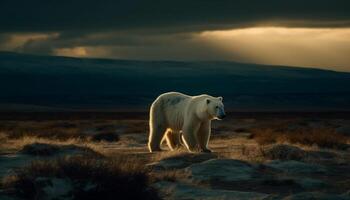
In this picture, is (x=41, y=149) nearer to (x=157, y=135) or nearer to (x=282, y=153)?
(x=157, y=135)

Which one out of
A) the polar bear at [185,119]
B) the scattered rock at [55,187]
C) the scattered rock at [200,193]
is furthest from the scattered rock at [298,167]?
the scattered rock at [55,187]

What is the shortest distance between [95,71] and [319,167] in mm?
183852

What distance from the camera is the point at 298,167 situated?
16.3 metres

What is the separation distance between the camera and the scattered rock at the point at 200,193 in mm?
11984

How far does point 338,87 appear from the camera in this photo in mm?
198500

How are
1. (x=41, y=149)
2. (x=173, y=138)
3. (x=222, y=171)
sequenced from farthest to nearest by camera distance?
1. (x=173, y=138)
2. (x=41, y=149)
3. (x=222, y=171)

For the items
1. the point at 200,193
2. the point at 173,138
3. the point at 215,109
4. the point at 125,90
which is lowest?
the point at 125,90

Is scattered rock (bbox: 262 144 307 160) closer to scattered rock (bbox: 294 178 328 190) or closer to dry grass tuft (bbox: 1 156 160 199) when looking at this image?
scattered rock (bbox: 294 178 328 190)

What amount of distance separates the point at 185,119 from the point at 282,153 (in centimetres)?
311

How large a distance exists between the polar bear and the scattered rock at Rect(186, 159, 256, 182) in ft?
12.8

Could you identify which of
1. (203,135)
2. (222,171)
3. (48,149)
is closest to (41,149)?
(48,149)

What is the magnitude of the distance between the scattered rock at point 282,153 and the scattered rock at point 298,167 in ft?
4.85

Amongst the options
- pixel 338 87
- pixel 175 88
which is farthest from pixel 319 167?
pixel 338 87

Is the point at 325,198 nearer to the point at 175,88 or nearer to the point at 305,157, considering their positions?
the point at 305,157
